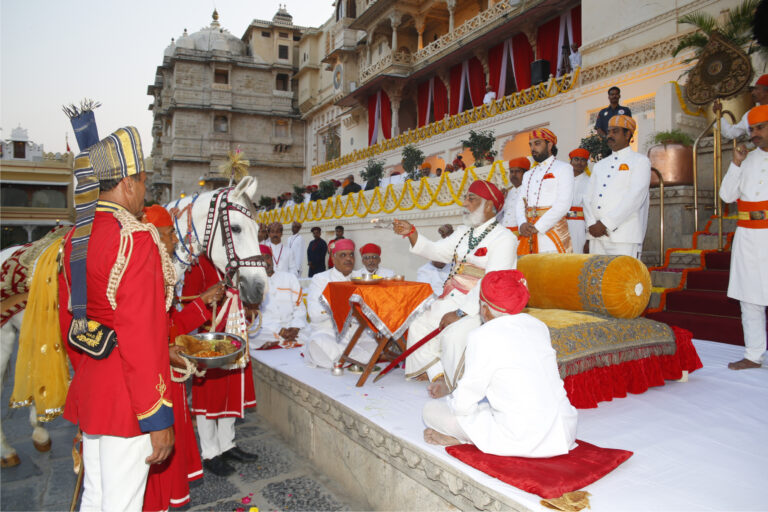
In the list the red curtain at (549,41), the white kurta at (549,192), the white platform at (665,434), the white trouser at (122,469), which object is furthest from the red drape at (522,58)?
the white trouser at (122,469)

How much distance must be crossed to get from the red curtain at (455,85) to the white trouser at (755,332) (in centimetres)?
1965

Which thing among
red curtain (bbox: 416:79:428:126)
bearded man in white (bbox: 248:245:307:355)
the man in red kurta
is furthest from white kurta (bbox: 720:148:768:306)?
red curtain (bbox: 416:79:428:126)

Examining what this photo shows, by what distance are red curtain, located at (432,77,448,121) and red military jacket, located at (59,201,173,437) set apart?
75.4 ft

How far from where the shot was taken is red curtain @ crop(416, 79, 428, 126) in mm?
24875

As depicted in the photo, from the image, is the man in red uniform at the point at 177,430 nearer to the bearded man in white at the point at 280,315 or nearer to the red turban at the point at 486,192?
the red turban at the point at 486,192

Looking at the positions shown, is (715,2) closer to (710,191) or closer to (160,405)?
(710,191)

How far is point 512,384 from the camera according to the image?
2.28 m

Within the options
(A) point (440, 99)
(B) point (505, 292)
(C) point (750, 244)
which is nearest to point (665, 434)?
(B) point (505, 292)

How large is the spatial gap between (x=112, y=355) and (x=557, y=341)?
2832mm

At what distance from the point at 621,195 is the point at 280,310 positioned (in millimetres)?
4394

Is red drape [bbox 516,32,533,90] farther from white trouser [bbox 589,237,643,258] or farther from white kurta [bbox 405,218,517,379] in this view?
white kurta [bbox 405,218,517,379]

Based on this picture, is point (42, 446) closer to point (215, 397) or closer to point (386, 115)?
Answer: point (215, 397)

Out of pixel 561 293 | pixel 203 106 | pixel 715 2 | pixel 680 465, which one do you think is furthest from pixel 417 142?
pixel 203 106

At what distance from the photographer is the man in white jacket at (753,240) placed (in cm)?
421
